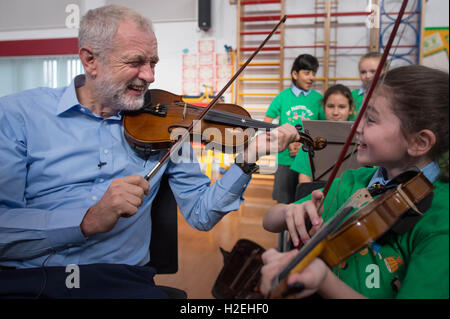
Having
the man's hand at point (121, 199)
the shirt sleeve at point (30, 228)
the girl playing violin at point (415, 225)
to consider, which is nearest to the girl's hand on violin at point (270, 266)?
the girl playing violin at point (415, 225)

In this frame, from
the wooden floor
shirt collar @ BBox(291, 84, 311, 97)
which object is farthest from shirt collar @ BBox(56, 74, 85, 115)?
shirt collar @ BBox(291, 84, 311, 97)

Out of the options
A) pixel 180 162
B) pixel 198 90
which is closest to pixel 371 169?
pixel 180 162

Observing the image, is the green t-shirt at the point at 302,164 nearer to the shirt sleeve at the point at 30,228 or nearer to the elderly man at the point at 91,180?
the elderly man at the point at 91,180

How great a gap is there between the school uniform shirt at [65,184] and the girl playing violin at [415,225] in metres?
0.35

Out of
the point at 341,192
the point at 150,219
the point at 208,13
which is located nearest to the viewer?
the point at 341,192

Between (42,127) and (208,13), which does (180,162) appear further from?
(208,13)

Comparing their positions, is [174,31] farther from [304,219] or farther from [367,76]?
[304,219]

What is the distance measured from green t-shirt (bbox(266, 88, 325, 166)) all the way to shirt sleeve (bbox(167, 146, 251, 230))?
0.27 metres

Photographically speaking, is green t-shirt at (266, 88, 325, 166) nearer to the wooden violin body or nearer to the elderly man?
the wooden violin body

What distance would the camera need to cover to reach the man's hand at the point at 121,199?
589mm

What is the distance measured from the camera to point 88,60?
2.68ft

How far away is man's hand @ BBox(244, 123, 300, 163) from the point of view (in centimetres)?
70

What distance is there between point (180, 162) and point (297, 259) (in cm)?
62
